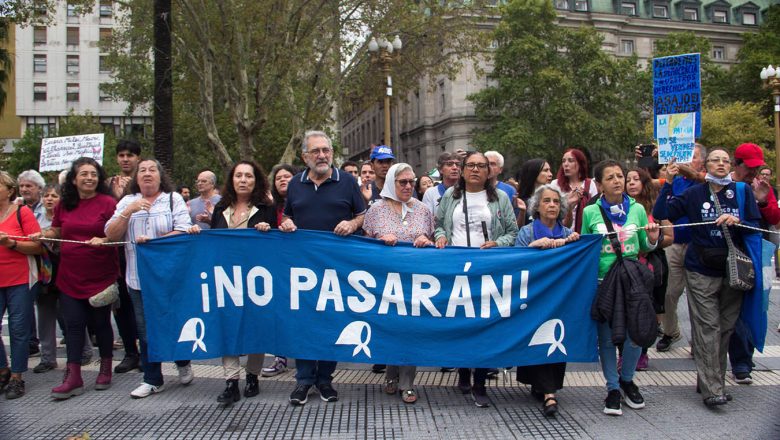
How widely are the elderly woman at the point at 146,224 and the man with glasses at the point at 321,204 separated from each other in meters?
1.01

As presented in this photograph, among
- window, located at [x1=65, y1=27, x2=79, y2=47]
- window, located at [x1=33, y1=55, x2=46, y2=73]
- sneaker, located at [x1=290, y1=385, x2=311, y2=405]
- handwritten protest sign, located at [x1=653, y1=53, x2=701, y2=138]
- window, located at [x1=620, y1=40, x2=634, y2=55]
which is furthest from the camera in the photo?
window, located at [x1=620, y1=40, x2=634, y2=55]

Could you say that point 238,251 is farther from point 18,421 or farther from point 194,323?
point 18,421

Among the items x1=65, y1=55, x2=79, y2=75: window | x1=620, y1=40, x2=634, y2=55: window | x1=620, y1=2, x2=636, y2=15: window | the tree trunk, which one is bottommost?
the tree trunk

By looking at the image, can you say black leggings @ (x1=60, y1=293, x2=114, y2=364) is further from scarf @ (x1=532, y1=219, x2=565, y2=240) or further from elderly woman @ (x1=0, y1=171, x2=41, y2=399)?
scarf @ (x1=532, y1=219, x2=565, y2=240)

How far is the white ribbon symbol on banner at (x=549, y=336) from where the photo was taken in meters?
4.93

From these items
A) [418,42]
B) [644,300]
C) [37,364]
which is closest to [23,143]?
[418,42]

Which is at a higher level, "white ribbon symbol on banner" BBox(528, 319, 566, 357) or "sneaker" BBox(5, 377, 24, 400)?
"white ribbon symbol on banner" BBox(528, 319, 566, 357)

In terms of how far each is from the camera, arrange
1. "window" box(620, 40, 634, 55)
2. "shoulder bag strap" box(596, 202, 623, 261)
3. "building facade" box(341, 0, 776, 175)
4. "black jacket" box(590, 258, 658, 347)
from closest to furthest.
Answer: "black jacket" box(590, 258, 658, 347), "shoulder bag strap" box(596, 202, 623, 261), "building facade" box(341, 0, 776, 175), "window" box(620, 40, 634, 55)

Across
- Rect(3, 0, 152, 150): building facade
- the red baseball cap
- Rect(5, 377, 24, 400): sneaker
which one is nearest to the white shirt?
the red baseball cap

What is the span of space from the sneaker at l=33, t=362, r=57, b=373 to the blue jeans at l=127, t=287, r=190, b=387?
1.42 meters

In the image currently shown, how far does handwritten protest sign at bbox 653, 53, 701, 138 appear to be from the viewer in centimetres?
641

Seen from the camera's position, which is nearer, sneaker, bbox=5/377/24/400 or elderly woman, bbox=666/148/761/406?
elderly woman, bbox=666/148/761/406

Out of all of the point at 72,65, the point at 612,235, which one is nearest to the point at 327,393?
the point at 612,235

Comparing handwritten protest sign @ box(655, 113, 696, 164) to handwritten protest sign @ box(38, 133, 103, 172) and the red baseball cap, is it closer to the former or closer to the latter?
the red baseball cap
